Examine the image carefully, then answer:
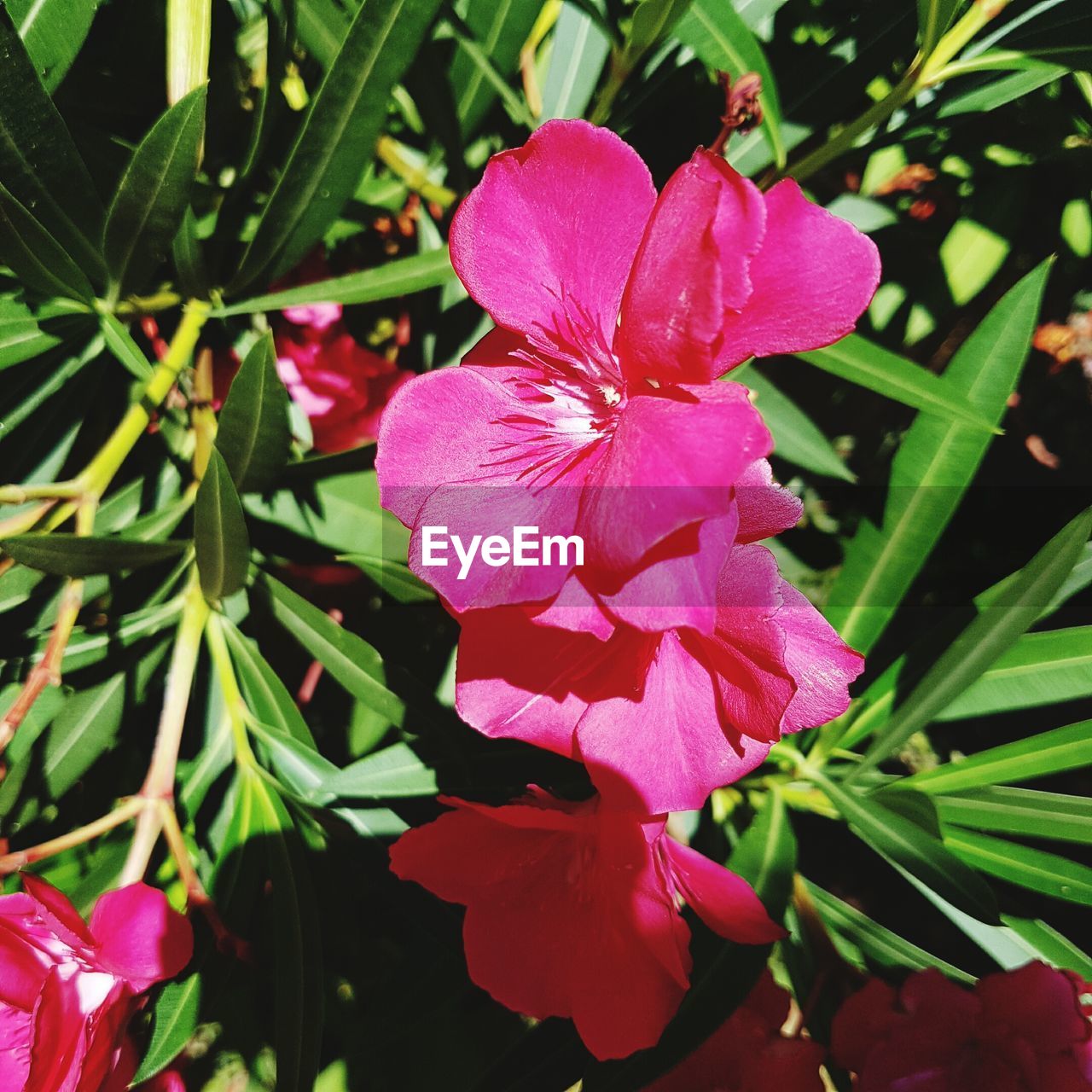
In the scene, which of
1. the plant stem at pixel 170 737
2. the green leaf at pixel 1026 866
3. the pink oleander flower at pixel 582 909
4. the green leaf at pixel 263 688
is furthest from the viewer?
the green leaf at pixel 263 688

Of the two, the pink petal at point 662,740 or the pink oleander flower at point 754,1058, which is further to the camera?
the pink oleander flower at point 754,1058

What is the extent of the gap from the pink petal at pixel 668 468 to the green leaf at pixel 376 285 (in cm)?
43

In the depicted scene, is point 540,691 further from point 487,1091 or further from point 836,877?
point 836,877

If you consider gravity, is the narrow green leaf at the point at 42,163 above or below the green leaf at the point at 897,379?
above

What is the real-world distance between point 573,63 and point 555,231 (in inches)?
24.4

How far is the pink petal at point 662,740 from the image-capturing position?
54 cm

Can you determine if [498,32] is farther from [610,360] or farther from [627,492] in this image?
[627,492]

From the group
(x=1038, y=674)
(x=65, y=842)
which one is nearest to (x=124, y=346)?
(x=65, y=842)

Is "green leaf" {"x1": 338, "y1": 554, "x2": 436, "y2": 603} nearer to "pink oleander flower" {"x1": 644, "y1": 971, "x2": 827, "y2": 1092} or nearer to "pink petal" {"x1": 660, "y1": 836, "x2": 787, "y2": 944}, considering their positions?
"pink petal" {"x1": 660, "y1": 836, "x2": 787, "y2": 944}

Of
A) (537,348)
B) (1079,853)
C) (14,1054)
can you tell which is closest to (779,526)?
(537,348)

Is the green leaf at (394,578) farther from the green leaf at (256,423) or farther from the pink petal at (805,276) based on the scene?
the pink petal at (805,276)

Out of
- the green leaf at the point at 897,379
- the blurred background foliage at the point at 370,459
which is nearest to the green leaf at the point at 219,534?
the blurred background foliage at the point at 370,459

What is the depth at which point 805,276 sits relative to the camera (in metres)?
0.47

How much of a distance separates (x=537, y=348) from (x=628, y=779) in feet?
1.00
